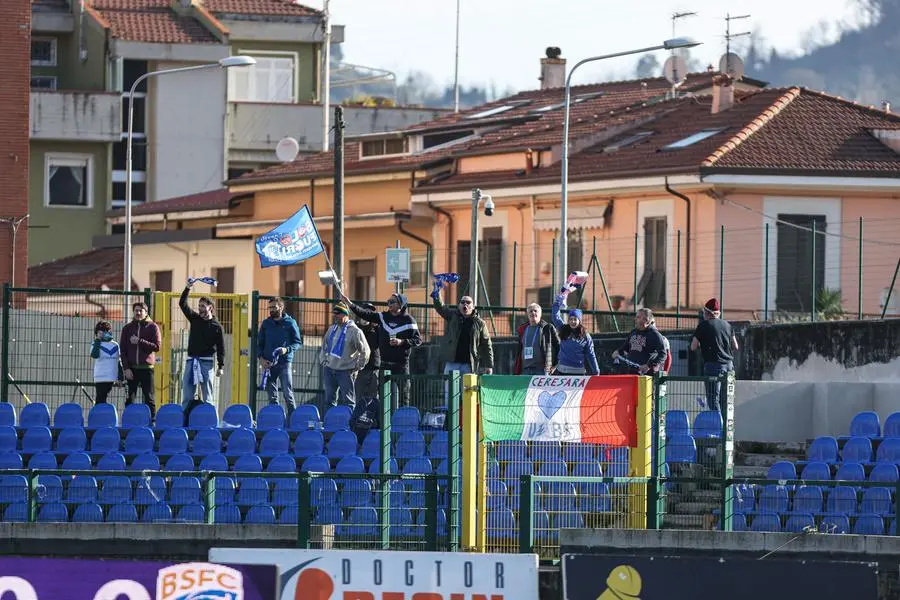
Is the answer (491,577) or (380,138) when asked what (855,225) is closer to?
(380,138)

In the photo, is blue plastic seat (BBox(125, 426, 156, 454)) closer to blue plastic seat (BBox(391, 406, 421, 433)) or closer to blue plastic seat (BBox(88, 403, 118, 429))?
blue plastic seat (BBox(88, 403, 118, 429))

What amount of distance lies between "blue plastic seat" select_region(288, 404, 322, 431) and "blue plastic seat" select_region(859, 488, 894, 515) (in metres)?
6.75

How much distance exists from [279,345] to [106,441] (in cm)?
314

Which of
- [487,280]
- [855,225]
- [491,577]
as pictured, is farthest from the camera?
[487,280]

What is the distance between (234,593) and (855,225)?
21.4 meters

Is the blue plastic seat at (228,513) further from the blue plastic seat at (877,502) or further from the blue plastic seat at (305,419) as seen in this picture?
the blue plastic seat at (877,502)

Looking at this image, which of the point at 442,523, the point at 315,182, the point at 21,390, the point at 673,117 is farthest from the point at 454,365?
the point at 315,182

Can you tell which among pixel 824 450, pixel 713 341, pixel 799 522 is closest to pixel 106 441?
pixel 713 341

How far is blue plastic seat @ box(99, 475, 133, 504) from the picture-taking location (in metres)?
21.0

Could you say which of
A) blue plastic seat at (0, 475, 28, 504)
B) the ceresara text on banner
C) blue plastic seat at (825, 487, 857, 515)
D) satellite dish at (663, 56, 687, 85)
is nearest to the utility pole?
blue plastic seat at (0, 475, 28, 504)

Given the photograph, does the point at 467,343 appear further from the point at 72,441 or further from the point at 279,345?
the point at 72,441

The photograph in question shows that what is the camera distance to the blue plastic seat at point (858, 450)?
20656 millimetres

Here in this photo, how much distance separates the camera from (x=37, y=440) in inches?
910

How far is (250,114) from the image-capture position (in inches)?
2489
